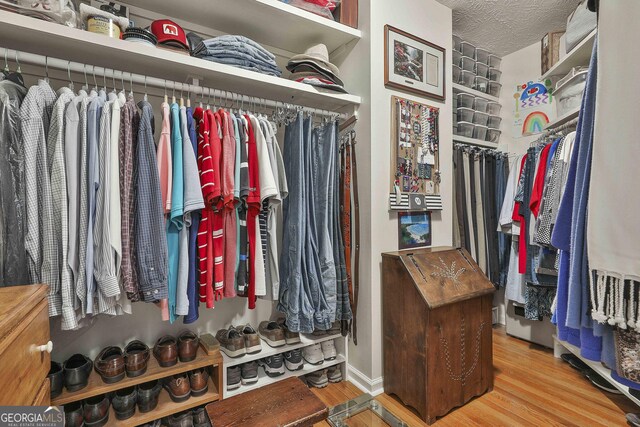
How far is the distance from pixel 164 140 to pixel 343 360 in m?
1.62

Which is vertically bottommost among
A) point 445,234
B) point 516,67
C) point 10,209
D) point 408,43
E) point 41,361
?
point 41,361

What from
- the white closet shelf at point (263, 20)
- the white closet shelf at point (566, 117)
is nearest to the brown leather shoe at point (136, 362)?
the white closet shelf at point (263, 20)

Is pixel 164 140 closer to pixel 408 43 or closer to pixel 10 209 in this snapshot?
pixel 10 209

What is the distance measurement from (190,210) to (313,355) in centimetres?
115

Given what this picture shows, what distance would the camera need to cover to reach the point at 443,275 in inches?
65.8

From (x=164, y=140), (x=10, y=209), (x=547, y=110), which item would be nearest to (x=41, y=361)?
(x=10, y=209)

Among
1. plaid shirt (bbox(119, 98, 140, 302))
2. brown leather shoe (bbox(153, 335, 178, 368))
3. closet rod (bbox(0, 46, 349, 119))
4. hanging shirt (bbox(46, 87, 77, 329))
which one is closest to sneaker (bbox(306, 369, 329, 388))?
brown leather shoe (bbox(153, 335, 178, 368))

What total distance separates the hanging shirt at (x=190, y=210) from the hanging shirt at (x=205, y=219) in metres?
0.03

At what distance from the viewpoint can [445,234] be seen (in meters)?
2.15

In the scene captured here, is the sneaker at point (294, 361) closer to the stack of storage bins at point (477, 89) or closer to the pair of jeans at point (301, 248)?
the pair of jeans at point (301, 248)

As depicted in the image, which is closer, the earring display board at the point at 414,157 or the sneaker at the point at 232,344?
the sneaker at the point at 232,344

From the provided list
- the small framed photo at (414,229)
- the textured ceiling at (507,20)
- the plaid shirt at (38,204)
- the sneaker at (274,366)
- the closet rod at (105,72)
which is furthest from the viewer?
the textured ceiling at (507,20)

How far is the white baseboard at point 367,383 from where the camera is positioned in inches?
69.9

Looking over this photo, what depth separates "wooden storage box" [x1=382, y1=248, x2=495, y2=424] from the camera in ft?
5.05
